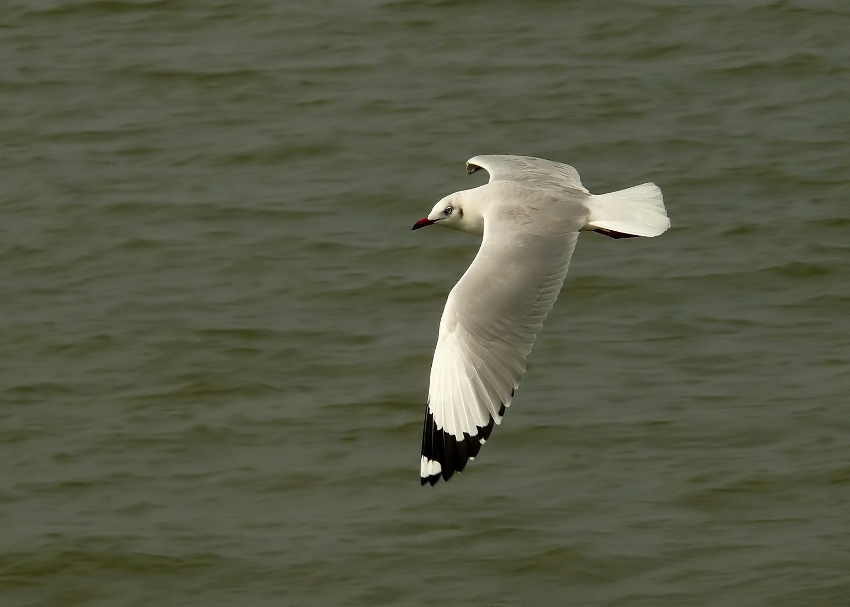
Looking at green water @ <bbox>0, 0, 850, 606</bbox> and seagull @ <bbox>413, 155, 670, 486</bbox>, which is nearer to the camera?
seagull @ <bbox>413, 155, 670, 486</bbox>

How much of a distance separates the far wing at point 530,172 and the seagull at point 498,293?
20 centimetres

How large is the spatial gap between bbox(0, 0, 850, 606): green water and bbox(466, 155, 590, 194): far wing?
108 centimetres

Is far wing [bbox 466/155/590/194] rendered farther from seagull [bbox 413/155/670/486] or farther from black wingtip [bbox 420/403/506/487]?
black wingtip [bbox 420/403/506/487]

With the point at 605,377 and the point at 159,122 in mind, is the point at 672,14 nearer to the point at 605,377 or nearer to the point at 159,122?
the point at 159,122

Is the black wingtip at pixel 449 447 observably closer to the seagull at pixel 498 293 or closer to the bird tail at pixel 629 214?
the seagull at pixel 498 293

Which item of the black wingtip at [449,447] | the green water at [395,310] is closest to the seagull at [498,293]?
the black wingtip at [449,447]

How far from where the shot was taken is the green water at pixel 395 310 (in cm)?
666

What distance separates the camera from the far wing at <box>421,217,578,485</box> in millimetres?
5566

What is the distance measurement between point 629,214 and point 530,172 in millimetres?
853

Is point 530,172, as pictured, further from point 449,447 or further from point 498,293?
point 449,447

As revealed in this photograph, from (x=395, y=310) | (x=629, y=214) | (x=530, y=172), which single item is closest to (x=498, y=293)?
(x=629, y=214)

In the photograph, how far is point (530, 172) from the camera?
6.88m

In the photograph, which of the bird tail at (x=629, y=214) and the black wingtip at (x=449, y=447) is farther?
the bird tail at (x=629, y=214)

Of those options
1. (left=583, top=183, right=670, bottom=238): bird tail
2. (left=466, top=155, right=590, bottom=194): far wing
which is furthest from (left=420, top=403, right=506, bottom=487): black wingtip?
(left=466, top=155, right=590, bottom=194): far wing
